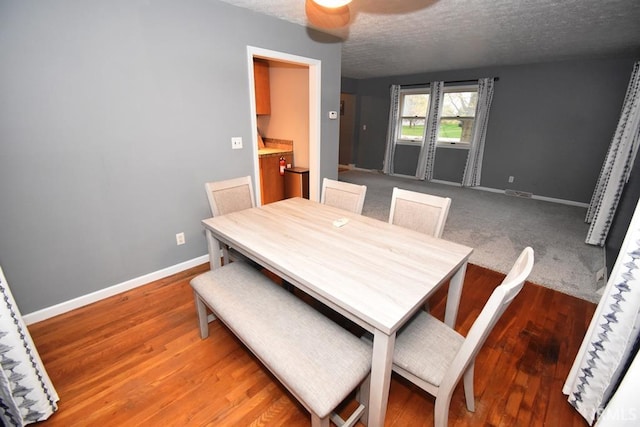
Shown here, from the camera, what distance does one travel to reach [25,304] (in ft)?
6.18

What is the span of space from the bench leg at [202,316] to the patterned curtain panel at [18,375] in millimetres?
706

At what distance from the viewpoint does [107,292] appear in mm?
2197

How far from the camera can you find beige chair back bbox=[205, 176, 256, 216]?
2.10 m

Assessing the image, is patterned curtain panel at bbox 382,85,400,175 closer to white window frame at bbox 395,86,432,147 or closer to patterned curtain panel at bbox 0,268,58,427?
white window frame at bbox 395,86,432,147

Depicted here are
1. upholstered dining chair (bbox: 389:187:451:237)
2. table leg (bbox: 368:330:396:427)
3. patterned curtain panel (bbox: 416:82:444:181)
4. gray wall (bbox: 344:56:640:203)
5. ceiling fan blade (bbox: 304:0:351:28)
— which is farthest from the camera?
patterned curtain panel (bbox: 416:82:444:181)

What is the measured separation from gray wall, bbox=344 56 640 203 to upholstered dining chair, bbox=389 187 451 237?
14.9 feet

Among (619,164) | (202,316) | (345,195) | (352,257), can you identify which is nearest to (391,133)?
(619,164)

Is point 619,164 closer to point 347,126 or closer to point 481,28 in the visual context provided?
point 481,28

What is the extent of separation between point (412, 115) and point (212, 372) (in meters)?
6.51

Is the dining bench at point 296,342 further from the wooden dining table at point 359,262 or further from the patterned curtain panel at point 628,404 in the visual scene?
the patterned curtain panel at point 628,404

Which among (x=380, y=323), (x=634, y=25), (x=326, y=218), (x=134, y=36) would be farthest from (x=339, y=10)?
(x=634, y=25)

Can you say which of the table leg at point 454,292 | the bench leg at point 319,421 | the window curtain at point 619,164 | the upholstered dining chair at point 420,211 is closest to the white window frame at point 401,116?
the window curtain at point 619,164

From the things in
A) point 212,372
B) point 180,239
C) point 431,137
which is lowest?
point 212,372

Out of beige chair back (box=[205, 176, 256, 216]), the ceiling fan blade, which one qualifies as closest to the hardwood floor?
beige chair back (box=[205, 176, 256, 216])
